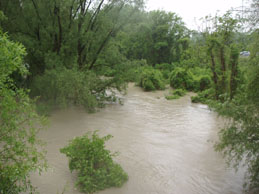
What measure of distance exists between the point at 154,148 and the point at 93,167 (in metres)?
3.00

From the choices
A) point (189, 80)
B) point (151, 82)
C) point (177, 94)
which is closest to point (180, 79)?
point (189, 80)

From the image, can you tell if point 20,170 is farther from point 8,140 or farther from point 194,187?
point 194,187

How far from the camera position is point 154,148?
8734 millimetres

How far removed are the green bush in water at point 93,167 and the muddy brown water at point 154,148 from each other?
204 millimetres

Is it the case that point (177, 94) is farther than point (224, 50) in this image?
Yes

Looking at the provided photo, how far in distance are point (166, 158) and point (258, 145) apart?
322cm

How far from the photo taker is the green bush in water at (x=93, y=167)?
19.4ft

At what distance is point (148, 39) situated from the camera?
3225cm

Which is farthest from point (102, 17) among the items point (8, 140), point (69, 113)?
point (8, 140)

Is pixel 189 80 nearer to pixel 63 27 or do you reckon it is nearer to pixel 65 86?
pixel 63 27

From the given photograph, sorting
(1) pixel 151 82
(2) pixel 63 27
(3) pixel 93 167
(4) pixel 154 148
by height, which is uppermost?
(2) pixel 63 27

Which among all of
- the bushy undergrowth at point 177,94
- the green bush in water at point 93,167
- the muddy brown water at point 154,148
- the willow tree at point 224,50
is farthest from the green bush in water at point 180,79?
the green bush in water at point 93,167

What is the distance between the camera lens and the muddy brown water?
636 cm

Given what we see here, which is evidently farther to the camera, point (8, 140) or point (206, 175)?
point (206, 175)
